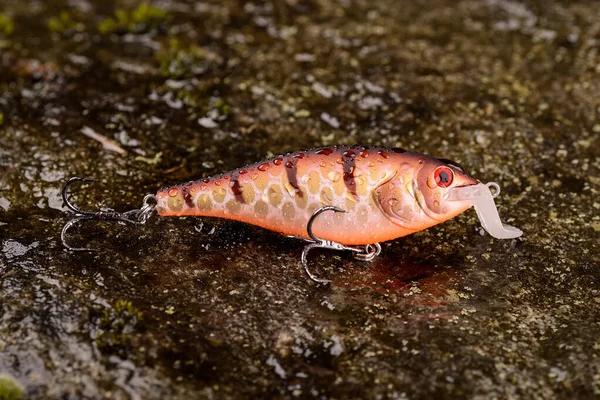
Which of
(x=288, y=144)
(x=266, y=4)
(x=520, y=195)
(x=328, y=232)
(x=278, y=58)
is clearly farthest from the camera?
→ (x=266, y=4)

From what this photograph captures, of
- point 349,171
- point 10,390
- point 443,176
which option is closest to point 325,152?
point 349,171

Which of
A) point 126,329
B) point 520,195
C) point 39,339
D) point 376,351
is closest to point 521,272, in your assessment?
point 520,195

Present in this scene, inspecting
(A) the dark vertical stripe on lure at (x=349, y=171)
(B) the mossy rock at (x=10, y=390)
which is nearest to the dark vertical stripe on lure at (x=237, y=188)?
(A) the dark vertical stripe on lure at (x=349, y=171)

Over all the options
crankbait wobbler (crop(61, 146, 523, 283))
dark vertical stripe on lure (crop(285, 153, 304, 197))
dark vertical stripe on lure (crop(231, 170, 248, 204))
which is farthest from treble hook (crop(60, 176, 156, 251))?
dark vertical stripe on lure (crop(285, 153, 304, 197))

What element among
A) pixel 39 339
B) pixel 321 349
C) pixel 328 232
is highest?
pixel 328 232

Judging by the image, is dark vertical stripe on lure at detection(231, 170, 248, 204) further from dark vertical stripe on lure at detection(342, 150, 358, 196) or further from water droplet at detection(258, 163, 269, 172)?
dark vertical stripe on lure at detection(342, 150, 358, 196)

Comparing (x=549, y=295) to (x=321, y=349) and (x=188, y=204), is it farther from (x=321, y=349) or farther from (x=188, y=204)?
(x=188, y=204)

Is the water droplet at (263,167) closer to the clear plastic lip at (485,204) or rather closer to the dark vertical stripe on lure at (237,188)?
the dark vertical stripe on lure at (237,188)

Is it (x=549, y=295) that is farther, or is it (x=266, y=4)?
(x=266, y=4)
